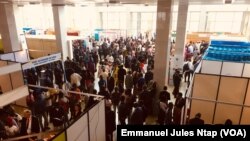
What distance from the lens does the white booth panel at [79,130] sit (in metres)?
4.04

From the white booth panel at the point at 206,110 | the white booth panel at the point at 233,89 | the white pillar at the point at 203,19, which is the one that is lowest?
the white booth panel at the point at 206,110

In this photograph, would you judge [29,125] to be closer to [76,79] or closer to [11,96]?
[11,96]

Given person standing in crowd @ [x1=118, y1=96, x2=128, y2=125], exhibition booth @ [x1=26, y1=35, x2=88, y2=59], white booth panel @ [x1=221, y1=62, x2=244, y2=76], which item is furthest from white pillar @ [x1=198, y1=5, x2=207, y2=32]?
person standing in crowd @ [x1=118, y1=96, x2=128, y2=125]

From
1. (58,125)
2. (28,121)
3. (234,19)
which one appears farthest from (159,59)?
(234,19)

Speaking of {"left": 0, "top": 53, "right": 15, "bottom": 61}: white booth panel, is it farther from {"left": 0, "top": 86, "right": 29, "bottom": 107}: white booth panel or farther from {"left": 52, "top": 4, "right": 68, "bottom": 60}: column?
{"left": 0, "top": 86, "right": 29, "bottom": 107}: white booth panel

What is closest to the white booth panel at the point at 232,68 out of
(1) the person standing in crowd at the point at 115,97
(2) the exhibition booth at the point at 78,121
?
(1) the person standing in crowd at the point at 115,97

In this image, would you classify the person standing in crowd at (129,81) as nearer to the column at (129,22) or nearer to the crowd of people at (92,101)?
the crowd of people at (92,101)

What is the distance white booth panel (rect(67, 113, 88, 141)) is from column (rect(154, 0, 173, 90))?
13.3ft

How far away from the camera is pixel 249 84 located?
593 centimetres

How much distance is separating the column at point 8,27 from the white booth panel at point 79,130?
29.5 feet

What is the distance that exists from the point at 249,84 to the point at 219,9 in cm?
1708

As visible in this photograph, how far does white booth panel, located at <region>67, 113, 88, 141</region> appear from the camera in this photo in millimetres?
4043

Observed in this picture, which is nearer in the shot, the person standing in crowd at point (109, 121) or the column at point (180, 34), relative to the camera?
the person standing in crowd at point (109, 121)

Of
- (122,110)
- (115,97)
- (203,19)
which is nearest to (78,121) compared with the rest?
(122,110)
